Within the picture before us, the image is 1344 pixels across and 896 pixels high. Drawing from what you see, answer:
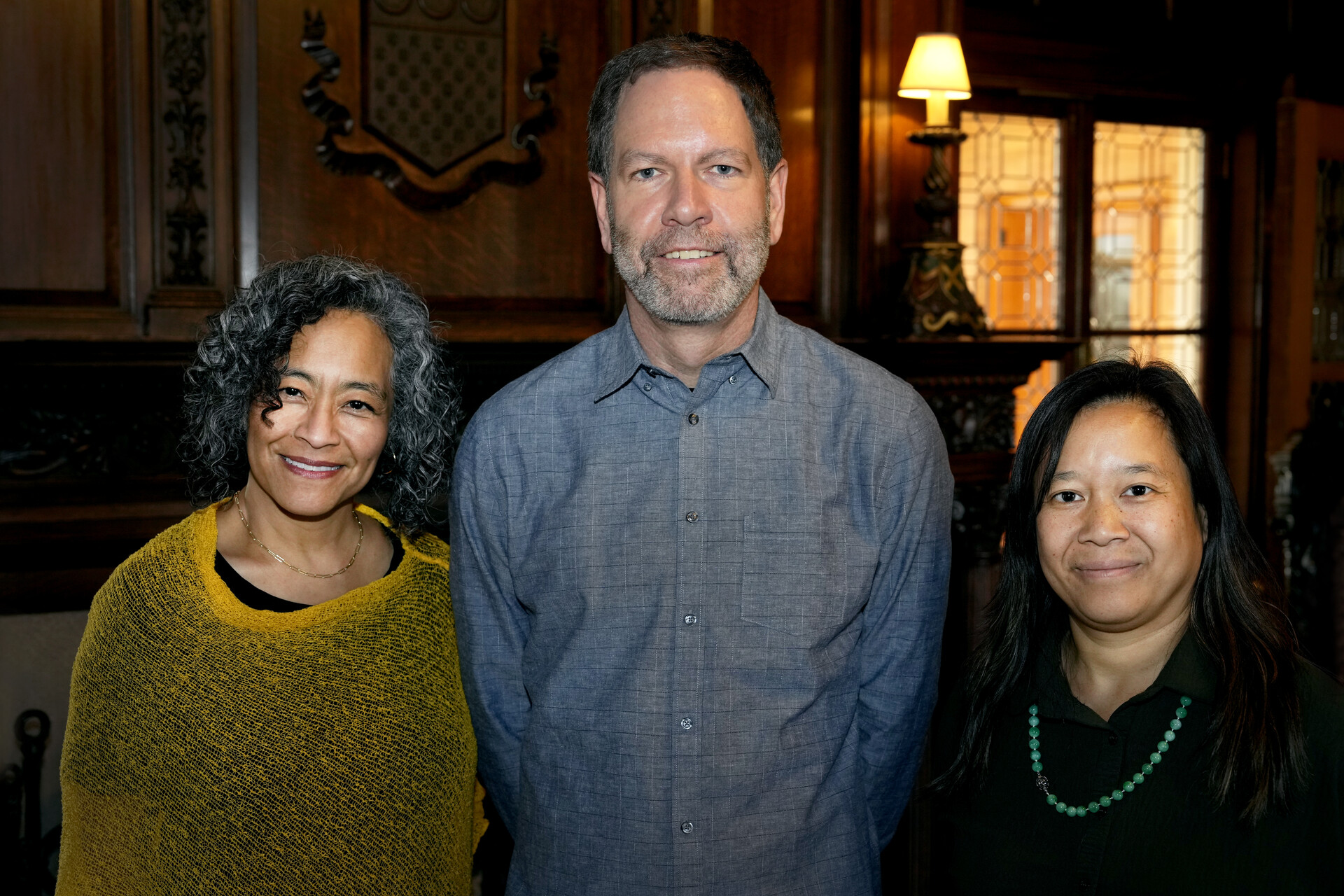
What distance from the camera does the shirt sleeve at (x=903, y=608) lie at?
162 centimetres

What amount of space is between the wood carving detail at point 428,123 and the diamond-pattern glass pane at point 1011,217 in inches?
65.4

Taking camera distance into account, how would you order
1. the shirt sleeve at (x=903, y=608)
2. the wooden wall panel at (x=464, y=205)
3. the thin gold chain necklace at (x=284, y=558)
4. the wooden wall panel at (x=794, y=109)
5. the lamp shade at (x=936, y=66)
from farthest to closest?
the wooden wall panel at (x=794, y=109)
the lamp shade at (x=936, y=66)
the wooden wall panel at (x=464, y=205)
the thin gold chain necklace at (x=284, y=558)
the shirt sleeve at (x=903, y=608)

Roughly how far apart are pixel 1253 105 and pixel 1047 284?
1.10 metres

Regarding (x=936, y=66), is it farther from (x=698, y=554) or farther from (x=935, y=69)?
(x=698, y=554)

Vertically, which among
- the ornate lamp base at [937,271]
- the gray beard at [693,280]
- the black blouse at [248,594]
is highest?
the ornate lamp base at [937,271]

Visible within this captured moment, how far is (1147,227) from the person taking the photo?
425 centimetres

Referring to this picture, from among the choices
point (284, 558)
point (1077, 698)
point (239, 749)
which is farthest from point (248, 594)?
point (1077, 698)

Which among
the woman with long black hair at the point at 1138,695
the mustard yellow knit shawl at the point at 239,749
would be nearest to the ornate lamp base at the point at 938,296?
the woman with long black hair at the point at 1138,695

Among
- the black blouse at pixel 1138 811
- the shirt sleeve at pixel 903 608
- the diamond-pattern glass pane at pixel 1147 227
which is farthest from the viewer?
the diamond-pattern glass pane at pixel 1147 227

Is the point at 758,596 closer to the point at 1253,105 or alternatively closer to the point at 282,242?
the point at 282,242

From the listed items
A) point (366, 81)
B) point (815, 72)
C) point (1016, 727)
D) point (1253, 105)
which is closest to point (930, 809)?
point (1016, 727)

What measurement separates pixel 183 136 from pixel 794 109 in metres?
1.61

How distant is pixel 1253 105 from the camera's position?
4.26 metres

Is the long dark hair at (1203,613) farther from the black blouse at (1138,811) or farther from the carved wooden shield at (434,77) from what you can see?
the carved wooden shield at (434,77)
